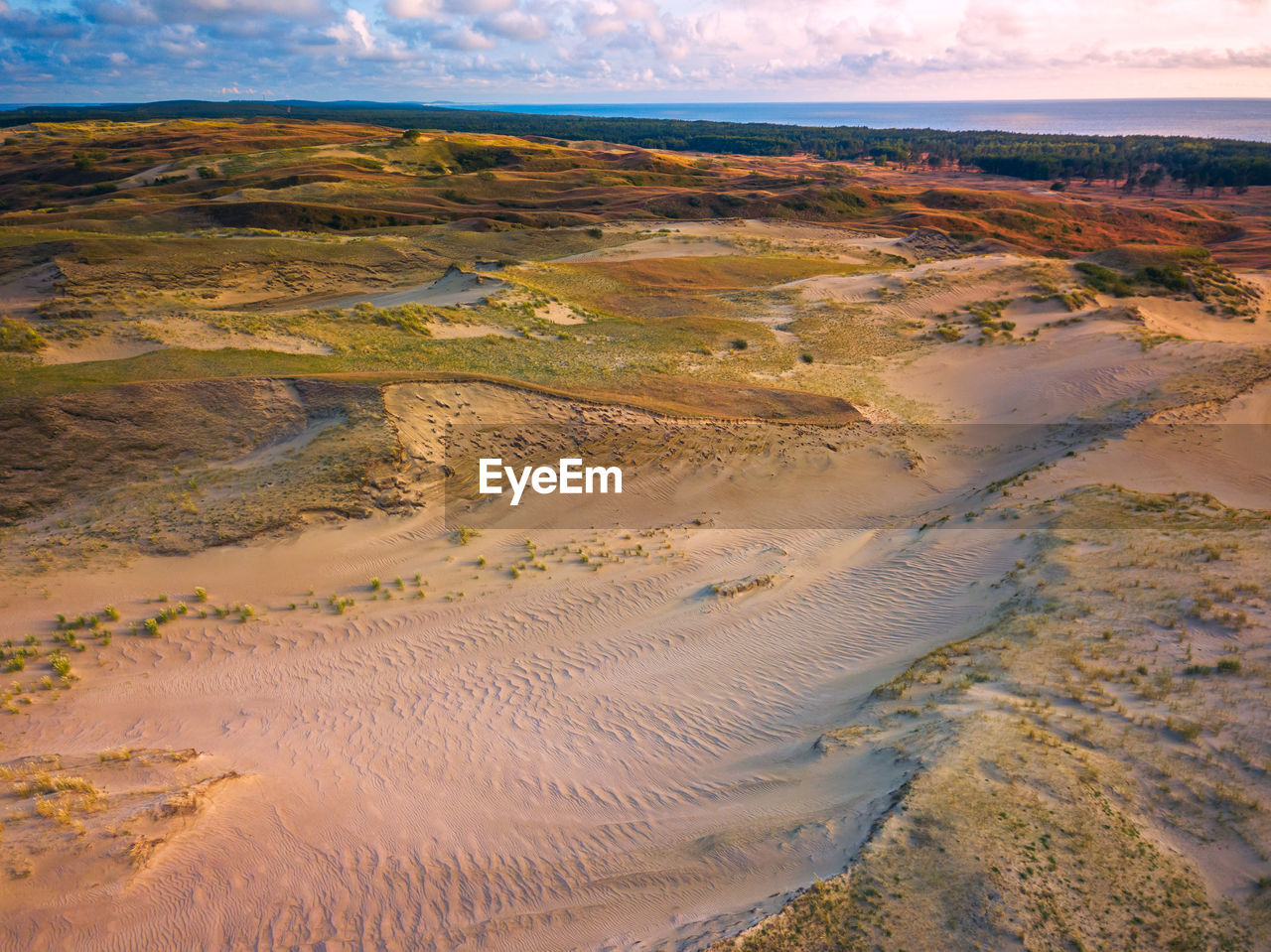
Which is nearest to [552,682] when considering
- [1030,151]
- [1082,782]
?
[1082,782]

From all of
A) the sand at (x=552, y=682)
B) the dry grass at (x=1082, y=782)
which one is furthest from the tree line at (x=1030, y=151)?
the dry grass at (x=1082, y=782)

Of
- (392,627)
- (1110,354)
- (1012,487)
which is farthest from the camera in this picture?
(1110,354)

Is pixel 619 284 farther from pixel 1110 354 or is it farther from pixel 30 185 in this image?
pixel 30 185

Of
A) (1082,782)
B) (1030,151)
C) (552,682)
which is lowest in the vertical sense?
(552,682)

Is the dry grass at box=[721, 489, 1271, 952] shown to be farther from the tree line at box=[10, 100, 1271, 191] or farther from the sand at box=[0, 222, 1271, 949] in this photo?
the tree line at box=[10, 100, 1271, 191]

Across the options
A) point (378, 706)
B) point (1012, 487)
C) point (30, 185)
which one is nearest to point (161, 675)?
point (378, 706)

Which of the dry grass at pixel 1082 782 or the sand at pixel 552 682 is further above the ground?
the dry grass at pixel 1082 782

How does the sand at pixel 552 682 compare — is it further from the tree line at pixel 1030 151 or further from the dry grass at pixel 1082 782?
the tree line at pixel 1030 151

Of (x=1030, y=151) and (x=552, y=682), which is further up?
(x=1030, y=151)

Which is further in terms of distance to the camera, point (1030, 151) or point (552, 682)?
point (1030, 151)

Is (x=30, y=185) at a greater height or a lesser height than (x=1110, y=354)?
greater

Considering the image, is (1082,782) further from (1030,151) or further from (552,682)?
(1030,151)
